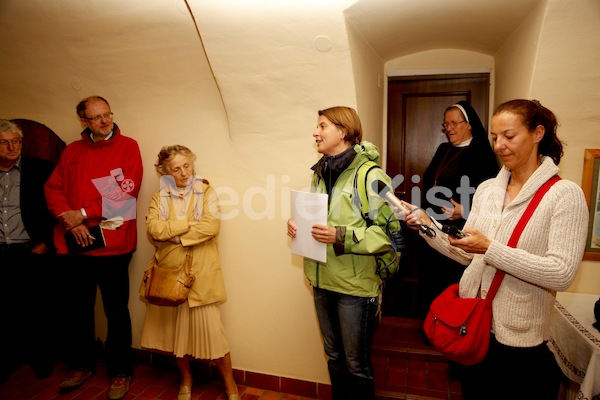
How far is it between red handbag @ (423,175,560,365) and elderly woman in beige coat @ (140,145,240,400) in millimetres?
1487

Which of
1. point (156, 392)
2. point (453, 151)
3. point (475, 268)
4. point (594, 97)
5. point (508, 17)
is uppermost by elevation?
point (508, 17)

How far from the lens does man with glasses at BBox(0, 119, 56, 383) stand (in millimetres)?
2723

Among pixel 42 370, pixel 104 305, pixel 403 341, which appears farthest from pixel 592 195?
pixel 42 370

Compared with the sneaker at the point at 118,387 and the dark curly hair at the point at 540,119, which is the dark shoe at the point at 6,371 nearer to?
the sneaker at the point at 118,387

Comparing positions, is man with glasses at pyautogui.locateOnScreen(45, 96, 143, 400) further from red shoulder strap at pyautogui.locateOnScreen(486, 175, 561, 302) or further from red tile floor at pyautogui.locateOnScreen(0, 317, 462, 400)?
red shoulder strap at pyautogui.locateOnScreen(486, 175, 561, 302)

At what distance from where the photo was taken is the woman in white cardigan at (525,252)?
1310mm

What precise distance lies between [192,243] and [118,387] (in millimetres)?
1182

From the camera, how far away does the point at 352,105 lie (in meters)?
2.35

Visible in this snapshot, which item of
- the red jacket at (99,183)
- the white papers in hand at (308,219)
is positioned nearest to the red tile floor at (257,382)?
the red jacket at (99,183)

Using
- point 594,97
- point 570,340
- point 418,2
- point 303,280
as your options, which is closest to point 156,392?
point 303,280

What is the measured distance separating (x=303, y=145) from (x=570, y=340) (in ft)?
5.62

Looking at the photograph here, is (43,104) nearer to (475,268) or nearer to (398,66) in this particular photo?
(398,66)

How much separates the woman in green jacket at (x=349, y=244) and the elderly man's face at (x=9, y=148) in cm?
207

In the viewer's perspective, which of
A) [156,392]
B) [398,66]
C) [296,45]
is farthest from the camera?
[398,66]
